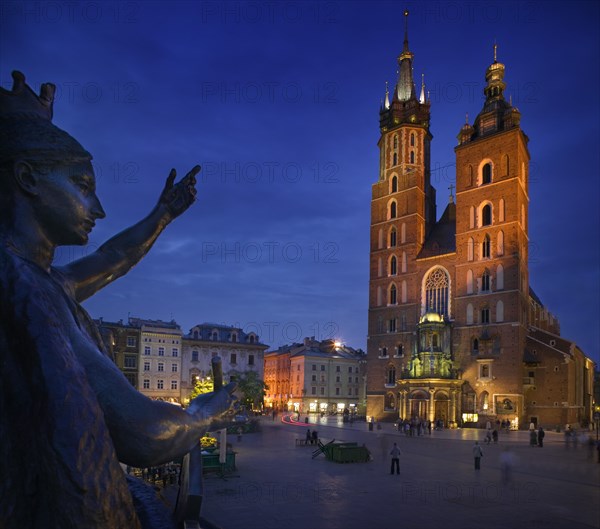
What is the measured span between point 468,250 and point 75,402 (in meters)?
52.8

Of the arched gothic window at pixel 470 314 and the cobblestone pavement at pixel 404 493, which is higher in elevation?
the arched gothic window at pixel 470 314

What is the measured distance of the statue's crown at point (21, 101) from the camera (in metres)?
1.36

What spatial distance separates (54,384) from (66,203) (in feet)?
1.70

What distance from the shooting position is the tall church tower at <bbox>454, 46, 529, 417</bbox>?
46.8m

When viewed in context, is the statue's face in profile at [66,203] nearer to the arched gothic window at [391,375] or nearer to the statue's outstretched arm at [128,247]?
the statue's outstretched arm at [128,247]

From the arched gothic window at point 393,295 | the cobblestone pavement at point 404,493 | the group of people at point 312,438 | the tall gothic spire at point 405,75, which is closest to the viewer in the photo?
the cobblestone pavement at point 404,493

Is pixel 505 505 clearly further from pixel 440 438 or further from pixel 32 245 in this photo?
pixel 440 438

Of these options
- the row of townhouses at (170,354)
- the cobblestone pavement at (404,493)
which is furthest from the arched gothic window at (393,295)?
the cobblestone pavement at (404,493)

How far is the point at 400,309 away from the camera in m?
55.6

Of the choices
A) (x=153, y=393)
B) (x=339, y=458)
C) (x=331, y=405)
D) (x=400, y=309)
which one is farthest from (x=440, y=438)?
(x=331, y=405)

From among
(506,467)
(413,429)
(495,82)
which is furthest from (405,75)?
(506,467)

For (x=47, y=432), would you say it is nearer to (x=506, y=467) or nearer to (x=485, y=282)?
(x=506, y=467)

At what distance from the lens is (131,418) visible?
1187 millimetres

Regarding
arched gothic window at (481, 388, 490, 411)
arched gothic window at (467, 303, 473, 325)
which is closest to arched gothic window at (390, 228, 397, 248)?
arched gothic window at (467, 303, 473, 325)
